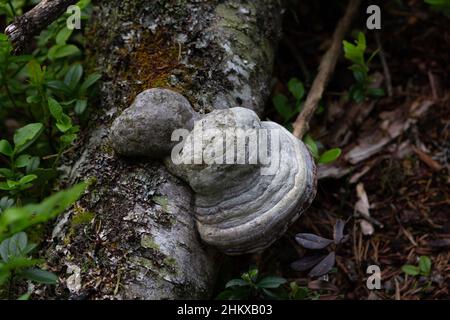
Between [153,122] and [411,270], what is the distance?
1.88 metres

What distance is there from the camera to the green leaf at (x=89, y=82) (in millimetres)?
3428

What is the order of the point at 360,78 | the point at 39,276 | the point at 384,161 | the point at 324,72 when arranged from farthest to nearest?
the point at 324,72
the point at 384,161
the point at 360,78
the point at 39,276

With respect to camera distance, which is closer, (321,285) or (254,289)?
(254,289)

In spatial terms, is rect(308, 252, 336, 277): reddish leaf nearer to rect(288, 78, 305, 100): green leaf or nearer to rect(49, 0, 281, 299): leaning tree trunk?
rect(49, 0, 281, 299): leaning tree trunk

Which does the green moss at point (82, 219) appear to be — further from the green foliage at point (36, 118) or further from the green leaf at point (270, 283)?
the green leaf at point (270, 283)

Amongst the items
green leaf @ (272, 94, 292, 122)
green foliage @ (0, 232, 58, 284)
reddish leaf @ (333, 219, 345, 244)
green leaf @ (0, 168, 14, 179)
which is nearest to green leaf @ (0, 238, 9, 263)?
green foliage @ (0, 232, 58, 284)

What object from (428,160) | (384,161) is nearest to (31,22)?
(384,161)

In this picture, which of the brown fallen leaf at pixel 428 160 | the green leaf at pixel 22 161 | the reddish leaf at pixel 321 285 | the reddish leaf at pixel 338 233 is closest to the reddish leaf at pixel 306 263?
the reddish leaf at pixel 338 233

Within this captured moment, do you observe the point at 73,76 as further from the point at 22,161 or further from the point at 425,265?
the point at 425,265

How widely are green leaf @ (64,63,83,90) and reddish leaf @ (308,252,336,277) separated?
1.85m

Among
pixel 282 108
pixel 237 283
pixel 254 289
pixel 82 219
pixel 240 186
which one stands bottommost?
pixel 254 289

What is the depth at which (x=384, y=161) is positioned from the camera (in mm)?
4078

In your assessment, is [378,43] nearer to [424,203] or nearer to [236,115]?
[424,203]

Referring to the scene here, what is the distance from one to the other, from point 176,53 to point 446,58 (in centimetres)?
238
